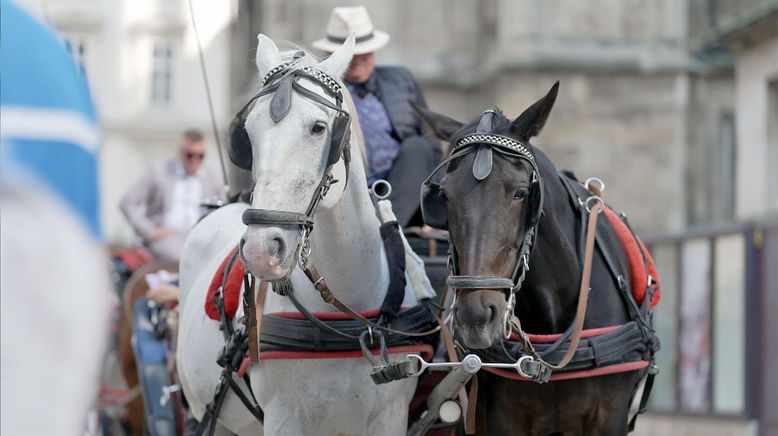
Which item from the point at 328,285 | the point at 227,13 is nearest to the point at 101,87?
the point at 227,13

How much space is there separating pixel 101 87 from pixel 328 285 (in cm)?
3837

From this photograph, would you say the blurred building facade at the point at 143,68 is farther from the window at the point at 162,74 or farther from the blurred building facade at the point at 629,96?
the blurred building facade at the point at 629,96

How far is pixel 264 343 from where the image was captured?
4.48 metres

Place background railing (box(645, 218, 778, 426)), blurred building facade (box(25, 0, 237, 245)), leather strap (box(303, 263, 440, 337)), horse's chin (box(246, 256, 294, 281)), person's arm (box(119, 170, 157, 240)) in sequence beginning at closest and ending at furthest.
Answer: horse's chin (box(246, 256, 294, 281)), leather strap (box(303, 263, 440, 337)), person's arm (box(119, 170, 157, 240)), background railing (box(645, 218, 778, 426)), blurred building facade (box(25, 0, 237, 245))

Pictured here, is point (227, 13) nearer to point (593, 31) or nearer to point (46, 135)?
point (593, 31)

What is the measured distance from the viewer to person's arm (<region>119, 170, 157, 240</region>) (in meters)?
8.66

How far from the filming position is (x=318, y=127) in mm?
4012

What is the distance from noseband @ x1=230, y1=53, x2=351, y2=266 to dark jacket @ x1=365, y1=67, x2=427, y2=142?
1.61 m

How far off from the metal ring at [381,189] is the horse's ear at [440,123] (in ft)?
1.25

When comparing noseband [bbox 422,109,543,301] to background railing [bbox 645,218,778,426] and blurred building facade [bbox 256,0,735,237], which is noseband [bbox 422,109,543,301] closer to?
background railing [bbox 645,218,778,426]

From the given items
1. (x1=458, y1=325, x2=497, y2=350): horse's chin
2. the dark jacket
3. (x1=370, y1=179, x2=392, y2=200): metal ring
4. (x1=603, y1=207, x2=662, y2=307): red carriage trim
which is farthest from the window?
(x1=458, y1=325, x2=497, y2=350): horse's chin

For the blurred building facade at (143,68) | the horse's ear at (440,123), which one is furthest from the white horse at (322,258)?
the blurred building facade at (143,68)

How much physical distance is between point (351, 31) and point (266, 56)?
5.80 ft

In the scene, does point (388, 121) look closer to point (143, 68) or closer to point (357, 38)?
point (357, 38)
